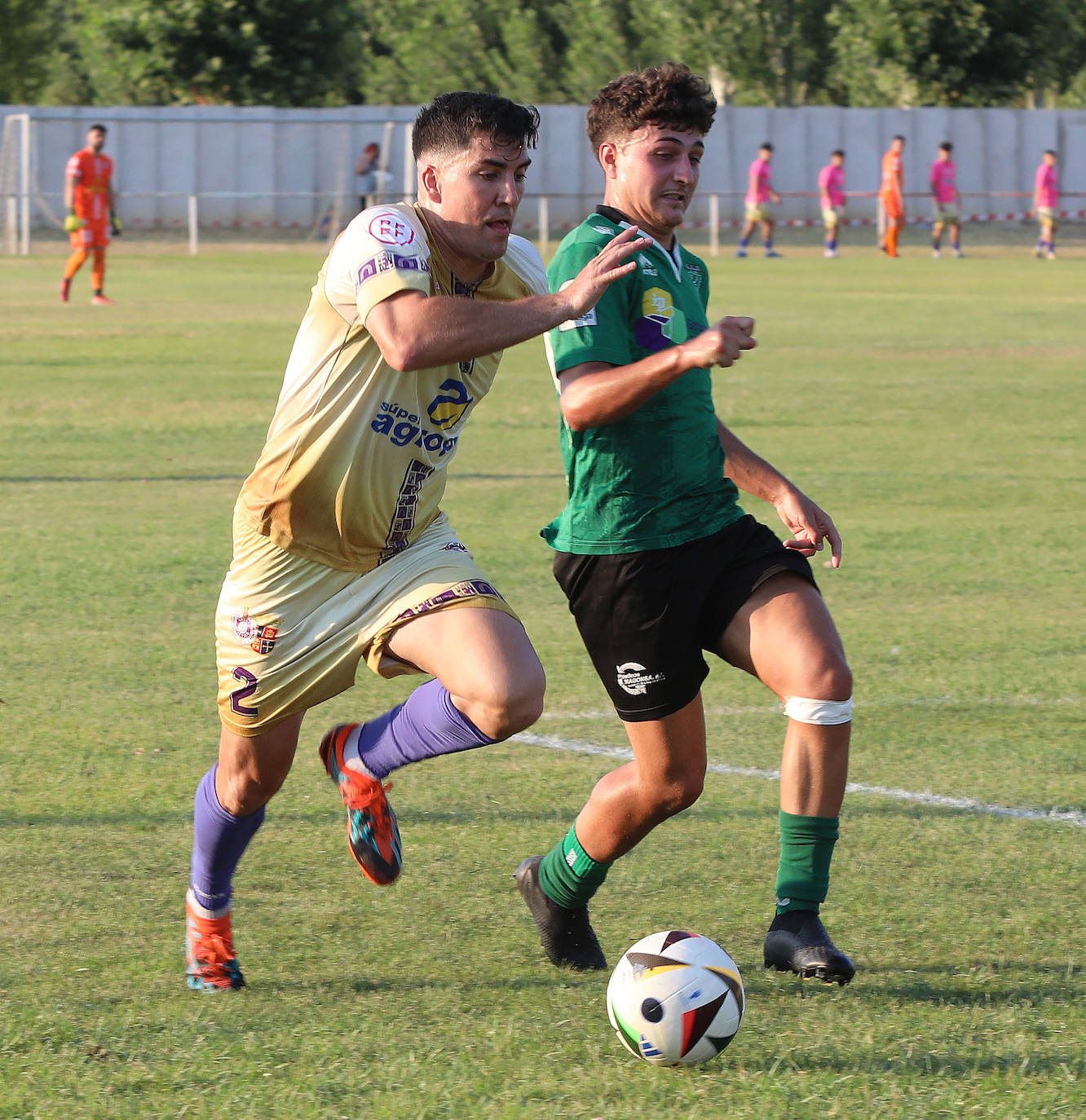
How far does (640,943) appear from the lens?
3.92 meters

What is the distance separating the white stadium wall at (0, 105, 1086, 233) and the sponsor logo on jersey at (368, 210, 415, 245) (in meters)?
35.7

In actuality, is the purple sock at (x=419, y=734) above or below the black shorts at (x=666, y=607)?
below

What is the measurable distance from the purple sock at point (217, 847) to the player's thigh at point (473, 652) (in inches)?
21.7

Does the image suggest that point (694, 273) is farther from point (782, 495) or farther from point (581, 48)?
point (581, 48)

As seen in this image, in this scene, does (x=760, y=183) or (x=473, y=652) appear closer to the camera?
(x=473, y=652)

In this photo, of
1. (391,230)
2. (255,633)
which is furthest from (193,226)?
(391,230)

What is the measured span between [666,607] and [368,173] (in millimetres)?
36260

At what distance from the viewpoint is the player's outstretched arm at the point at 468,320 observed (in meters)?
3.79

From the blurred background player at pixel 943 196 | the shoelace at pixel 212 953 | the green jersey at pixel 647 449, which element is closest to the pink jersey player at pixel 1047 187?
the blurred background player at pixel 943 196

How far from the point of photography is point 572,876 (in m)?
4.32

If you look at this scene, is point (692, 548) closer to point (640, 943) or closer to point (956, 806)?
point (640, 943)

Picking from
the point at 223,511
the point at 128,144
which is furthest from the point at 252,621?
the point at 128,144

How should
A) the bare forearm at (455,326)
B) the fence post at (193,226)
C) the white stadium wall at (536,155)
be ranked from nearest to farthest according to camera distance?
the bare forearm at (455,326) → the fence post at (193,226) → the white stadium wall at (536,155)

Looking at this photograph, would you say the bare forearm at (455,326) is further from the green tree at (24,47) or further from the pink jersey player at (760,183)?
the green tree at (24,47)
